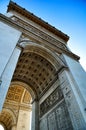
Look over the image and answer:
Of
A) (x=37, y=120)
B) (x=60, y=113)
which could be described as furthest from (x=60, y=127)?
(x=37, y=120)

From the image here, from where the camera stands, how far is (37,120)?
24.5 feet

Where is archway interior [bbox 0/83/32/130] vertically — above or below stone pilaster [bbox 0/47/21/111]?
above

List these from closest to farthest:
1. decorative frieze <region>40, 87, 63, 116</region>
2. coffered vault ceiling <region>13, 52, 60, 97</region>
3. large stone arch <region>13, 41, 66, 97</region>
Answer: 1. decorative frieze <region>40, 87, 63, 116</region>
2. large stone arch <region>13, 41, 66, 97</region>
3. coffered vault ceiling <region>13, 52, 60, 97</region>

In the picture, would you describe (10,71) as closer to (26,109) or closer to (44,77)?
(44,77)

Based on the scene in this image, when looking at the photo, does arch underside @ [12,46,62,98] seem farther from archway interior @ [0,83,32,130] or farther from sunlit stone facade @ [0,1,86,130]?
archway interior @ [0,83,32,130]

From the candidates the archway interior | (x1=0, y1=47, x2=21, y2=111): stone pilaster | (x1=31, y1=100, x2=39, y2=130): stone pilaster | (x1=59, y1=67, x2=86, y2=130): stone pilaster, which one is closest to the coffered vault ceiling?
(x1=31, y1=100, x2=39, y2=130): stone pilaster

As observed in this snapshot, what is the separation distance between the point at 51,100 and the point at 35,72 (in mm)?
2268

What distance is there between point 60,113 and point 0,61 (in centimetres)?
420

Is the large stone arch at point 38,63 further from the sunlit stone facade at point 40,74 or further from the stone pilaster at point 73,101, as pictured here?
the stone pilaster at point 73,101

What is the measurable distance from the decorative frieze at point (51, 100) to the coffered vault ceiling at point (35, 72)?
0.79m

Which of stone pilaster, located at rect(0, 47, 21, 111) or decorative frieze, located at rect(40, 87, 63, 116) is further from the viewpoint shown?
decorative frieze, located at rect(40, 87, 63, 116)

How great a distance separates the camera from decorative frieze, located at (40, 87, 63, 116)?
6613 mm

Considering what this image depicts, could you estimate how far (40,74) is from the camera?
813 cm

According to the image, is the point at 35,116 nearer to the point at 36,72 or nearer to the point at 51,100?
the point at 51,100
